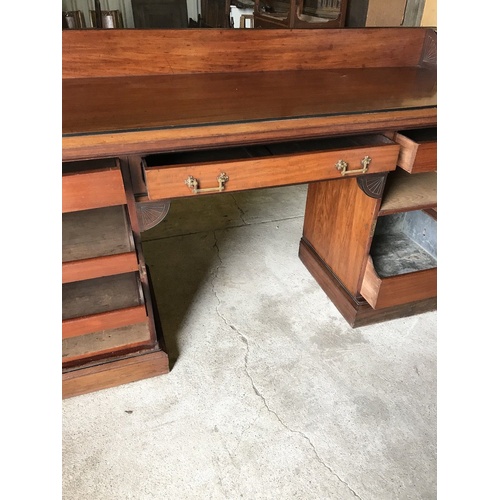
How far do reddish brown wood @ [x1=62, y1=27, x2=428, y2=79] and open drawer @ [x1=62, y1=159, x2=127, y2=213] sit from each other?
1.51 ft

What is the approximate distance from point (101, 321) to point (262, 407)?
57cm

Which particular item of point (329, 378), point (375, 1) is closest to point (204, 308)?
point (329, 378)

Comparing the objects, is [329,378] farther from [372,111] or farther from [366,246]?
[372,111]

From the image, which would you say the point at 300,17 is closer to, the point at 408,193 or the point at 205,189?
the point at 408,193

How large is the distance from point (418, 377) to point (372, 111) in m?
0.92

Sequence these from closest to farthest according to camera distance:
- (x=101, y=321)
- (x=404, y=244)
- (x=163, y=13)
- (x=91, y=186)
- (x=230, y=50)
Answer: (x=91, y=186), (x=101, y=321), (x=230, y=50), (x=404, y=244), (x=163, y=13)

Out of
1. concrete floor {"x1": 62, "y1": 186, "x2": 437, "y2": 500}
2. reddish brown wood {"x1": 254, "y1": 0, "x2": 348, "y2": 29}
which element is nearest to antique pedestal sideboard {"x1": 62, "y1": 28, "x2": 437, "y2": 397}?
concrete floor {"x1": 62, "y1": 186, "x2": 437, "y2": 500}

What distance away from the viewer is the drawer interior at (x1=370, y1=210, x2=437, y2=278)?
170 cm

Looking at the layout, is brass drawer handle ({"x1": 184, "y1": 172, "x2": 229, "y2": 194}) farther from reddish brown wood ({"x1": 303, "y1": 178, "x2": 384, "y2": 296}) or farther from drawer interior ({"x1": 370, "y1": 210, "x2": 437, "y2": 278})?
drawer interior ({"x1": 370, "y1": 210, "x2": 437, "y2": 278})

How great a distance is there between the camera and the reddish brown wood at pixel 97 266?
1130mm

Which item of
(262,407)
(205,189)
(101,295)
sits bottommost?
(262,407)

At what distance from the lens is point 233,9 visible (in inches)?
97.5

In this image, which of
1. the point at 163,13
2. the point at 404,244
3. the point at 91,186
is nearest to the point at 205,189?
the point at 91,186

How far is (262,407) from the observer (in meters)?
1.36
